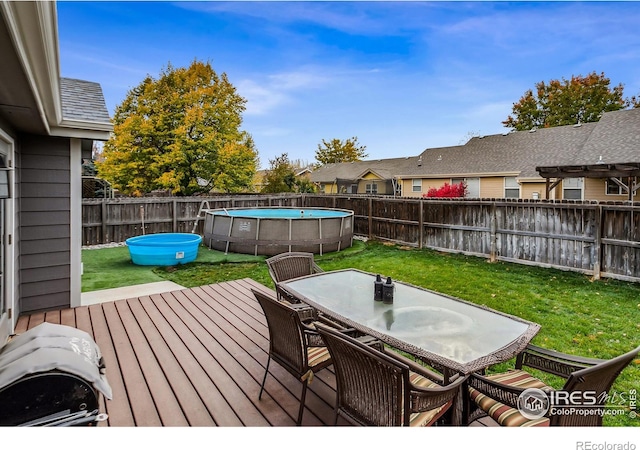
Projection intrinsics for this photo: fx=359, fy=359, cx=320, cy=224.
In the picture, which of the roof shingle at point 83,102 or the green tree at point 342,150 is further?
the green tree at point 342,150

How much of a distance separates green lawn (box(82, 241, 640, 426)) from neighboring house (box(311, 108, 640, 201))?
6773 mm

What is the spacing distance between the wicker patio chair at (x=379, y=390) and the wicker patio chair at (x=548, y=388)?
18cm

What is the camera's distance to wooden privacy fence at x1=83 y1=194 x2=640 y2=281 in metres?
6.42

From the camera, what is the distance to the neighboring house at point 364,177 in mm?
26234

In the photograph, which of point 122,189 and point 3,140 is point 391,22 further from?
point 122,189

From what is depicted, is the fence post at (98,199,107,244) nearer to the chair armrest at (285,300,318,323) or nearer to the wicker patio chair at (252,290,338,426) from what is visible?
the chair armrest at (285,300,318,323)

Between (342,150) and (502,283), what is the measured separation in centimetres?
3494

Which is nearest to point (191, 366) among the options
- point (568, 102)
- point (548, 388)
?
point (548, 388)

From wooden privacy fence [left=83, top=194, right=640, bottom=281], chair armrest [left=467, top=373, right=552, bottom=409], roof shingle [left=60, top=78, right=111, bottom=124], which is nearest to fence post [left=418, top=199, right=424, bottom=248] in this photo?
wooden privacy fence [left=83, top=194, right=640, bottom=281]

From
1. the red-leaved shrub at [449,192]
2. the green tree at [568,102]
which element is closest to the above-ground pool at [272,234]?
the red-leaved shrub at [449,192]

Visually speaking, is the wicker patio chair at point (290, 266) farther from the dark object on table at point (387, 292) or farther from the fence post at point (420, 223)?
the fence post at point (420, 223)

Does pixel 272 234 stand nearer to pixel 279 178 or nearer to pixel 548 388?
pixel 548 388

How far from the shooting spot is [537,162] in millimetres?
16422

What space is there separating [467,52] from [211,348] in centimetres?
583
